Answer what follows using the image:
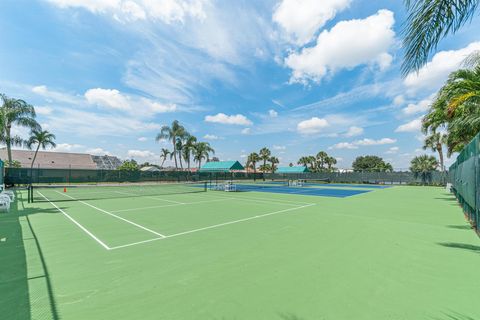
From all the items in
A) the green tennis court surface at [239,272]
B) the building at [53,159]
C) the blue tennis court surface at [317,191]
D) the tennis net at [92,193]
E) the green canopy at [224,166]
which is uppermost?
the building at [53,159]

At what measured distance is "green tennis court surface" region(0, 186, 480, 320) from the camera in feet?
10.1

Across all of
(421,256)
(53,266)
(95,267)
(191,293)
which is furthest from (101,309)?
(421,256)

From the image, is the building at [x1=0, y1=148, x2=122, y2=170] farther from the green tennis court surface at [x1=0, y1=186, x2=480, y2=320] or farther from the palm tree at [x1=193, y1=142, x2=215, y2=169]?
the green tennis court surface at [x1=0, y1=186, x2=480, y2=320]

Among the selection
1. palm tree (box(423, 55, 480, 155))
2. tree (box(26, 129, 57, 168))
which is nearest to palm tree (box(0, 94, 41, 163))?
tree (box(26, 129, 57, 168))

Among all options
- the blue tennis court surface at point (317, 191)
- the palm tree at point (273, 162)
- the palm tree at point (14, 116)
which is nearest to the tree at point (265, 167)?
the palm tree at point (273, 162)

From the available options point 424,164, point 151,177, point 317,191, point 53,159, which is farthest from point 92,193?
point 424,164

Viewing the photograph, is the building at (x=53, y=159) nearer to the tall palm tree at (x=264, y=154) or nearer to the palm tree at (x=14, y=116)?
the palm tree at (x=14, y=116)

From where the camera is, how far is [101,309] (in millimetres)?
3082

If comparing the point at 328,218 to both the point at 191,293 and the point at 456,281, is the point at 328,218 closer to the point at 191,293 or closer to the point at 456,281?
the point at 456,281

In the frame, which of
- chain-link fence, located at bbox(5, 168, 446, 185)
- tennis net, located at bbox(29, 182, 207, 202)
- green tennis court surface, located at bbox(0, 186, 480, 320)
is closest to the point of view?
green tennis court surface, located at bbox(0, 186, 480, 320)

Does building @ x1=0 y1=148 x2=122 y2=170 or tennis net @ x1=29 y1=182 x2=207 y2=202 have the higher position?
building @ x1=0 y1=148 x2=122 y2=170

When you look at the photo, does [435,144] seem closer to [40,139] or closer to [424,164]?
[424,164]

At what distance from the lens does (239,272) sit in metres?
4.23

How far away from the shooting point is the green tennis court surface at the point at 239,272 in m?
3.08
